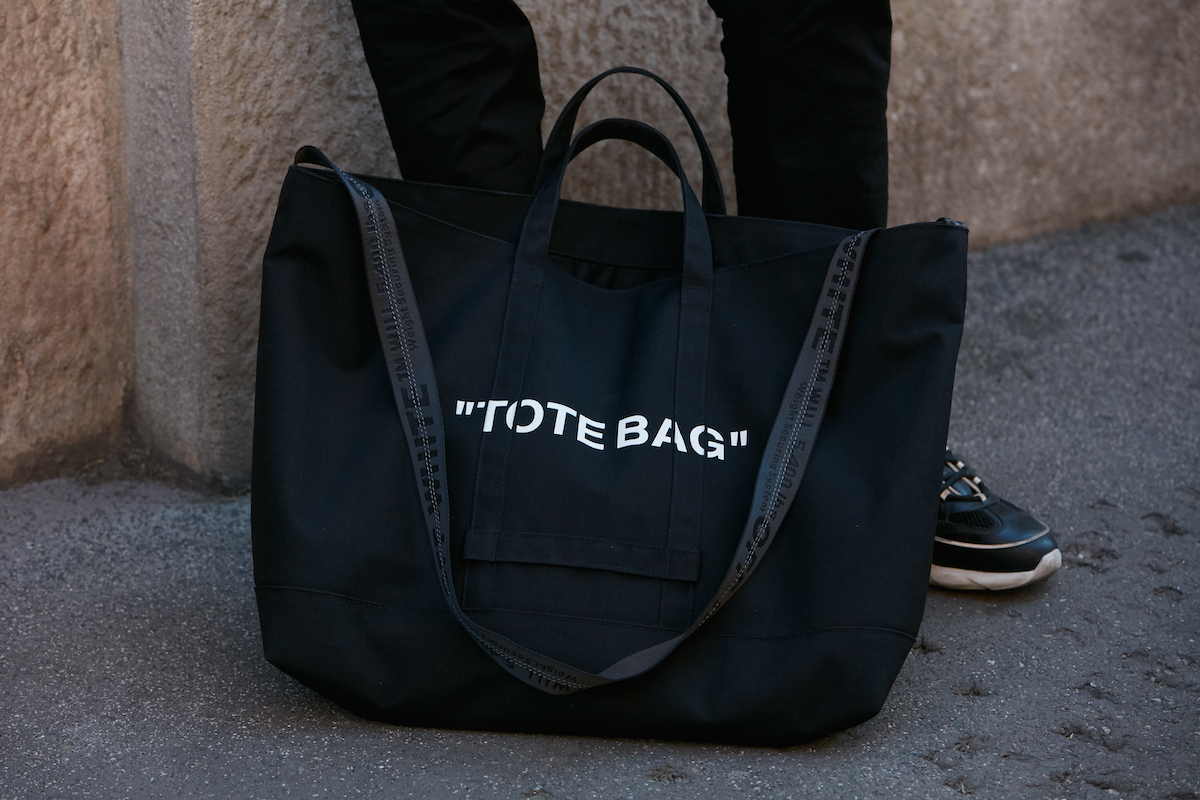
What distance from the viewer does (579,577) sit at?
95 centimetres

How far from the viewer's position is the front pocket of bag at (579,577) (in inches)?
37.1

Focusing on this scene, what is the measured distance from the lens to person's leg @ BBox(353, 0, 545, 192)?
1153 millimetres

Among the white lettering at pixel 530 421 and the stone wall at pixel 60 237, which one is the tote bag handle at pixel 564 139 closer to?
the white lettering at pixel 530 421

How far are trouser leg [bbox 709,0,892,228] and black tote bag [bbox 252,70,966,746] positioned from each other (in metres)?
0.23

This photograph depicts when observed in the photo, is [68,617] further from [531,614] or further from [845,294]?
[845,294]

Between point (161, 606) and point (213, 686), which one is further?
point (161, 606)

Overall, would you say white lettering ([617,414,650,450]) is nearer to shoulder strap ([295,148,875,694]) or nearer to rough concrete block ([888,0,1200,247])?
shoulder strap ([295,148,875,694])

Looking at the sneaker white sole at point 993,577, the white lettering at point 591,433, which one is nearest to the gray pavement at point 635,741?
the sneaker white sole at point 993,577

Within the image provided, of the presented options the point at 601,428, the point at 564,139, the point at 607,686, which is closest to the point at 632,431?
the point at 601,428

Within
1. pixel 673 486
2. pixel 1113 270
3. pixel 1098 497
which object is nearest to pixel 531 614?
pixel 673 486

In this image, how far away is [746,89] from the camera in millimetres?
1301

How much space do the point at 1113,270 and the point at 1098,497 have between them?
2.77ft

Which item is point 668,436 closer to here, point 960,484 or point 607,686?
point 607,686

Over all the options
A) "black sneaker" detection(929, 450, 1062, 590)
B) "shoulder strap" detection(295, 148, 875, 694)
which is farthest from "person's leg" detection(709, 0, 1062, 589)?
"shoulder strap" detection(295, 148, 875, 694)
